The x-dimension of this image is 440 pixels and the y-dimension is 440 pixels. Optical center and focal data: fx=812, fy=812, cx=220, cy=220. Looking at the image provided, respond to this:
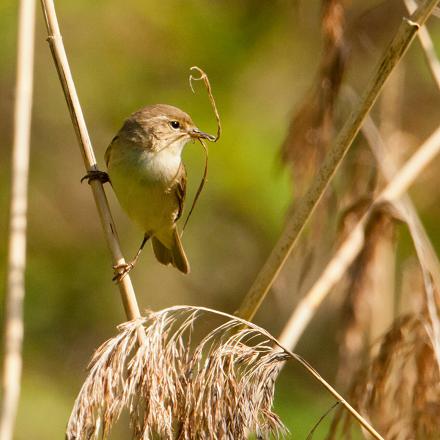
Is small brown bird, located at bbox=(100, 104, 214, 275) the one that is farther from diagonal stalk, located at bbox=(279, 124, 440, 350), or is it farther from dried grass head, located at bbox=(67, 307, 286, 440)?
dried grass head, located at bbox=(67, 307, 286, 440)

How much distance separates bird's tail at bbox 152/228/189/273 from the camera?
4.00 meters

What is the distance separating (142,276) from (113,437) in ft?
3.34

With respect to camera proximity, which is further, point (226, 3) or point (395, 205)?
point (226, 3)

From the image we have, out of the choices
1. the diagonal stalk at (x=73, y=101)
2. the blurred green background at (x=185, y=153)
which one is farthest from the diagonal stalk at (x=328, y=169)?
the blurred green background at (x=185, y=153)

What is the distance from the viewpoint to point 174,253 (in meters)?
4.04

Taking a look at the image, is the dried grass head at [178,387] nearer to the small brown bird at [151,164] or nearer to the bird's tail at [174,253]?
the small brown bird at [151,164]

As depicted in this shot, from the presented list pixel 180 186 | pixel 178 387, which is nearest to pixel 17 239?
pixel 178 387

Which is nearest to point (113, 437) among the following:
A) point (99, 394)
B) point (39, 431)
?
point (39, 431)

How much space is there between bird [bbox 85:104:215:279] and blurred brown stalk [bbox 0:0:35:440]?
0.87m

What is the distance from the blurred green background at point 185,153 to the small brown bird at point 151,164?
0.95m

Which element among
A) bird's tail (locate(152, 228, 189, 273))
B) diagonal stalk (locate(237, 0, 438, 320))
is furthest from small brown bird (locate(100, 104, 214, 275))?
diagonal stalk (locate(237, 0, 438, 320))

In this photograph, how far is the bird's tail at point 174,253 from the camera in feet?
13.1

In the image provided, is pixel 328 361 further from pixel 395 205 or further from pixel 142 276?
pixel 395 205

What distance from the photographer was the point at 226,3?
196 inches
